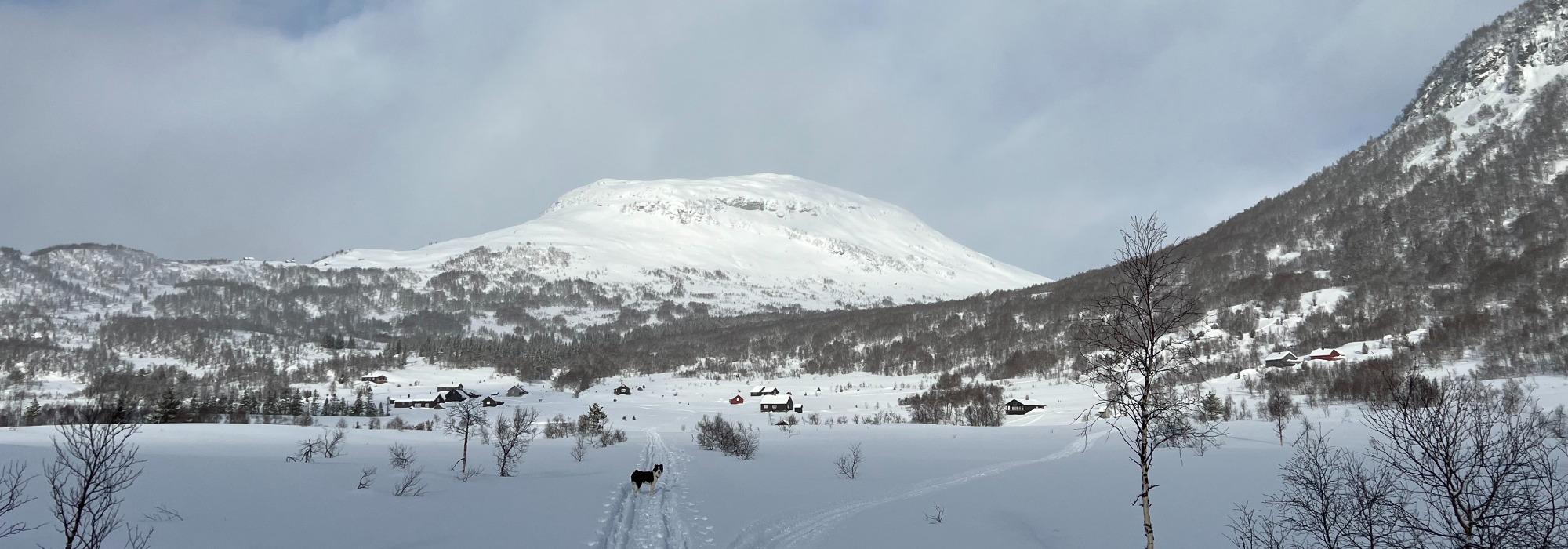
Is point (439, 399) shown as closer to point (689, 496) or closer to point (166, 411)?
point (166, 411)

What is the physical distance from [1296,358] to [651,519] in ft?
298

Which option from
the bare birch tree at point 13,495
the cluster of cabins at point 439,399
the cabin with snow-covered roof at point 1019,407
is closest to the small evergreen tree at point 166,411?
the bare birch tree at point 13,495

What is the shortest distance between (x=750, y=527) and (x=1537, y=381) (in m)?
68.9

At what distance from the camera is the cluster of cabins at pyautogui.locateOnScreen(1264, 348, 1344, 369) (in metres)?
76.3

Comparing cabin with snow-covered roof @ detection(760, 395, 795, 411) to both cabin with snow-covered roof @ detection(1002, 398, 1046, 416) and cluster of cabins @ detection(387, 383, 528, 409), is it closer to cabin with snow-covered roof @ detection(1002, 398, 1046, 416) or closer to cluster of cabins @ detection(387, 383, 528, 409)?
cabin with snow-covered roof @ detection(1002, 398, 1046, 416)

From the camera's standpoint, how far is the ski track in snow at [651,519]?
14.2 metres

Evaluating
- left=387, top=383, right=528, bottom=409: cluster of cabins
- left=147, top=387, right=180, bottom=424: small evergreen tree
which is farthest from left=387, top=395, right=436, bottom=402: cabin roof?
left=147, top=387, right=180, bottom=424: small evergreen tree

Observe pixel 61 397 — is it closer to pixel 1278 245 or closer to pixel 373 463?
pixel 373 463

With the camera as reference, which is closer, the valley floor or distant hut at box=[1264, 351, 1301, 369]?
the valley floor

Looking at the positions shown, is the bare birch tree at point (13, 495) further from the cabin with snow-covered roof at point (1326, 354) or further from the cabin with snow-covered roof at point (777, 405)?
the cabin with snow-covered roof at point (1326, 354)

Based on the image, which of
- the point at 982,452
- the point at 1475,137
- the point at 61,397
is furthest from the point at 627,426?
the point at 1475,137

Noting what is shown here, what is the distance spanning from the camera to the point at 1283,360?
7988 centimetres

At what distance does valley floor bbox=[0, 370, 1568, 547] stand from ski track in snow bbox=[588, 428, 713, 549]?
78 mm

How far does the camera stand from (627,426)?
239ft
